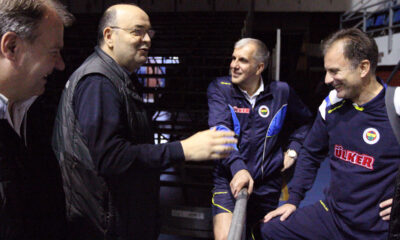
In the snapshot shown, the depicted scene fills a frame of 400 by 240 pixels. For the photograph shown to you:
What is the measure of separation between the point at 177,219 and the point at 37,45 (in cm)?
239

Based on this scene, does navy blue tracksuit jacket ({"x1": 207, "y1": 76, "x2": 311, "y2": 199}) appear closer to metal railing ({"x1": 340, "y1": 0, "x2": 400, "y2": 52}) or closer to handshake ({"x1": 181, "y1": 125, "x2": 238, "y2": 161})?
handshake ({"x1": 181, "y1": 125, "x2": 238, "y2": 161})

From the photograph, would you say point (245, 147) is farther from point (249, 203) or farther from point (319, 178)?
point (319, 178)

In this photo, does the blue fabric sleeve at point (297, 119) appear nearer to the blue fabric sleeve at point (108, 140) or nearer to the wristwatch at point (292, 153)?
the wristwatch at point (292, 153)

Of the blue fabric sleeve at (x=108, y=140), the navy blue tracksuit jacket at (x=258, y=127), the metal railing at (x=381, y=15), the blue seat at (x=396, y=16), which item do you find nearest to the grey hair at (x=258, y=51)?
the navy blue tracksuit jacket at (x=258, y=127)

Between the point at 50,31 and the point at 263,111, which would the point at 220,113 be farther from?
the point at 50,31

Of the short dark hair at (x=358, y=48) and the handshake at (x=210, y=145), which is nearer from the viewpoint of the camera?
the handshake at (x=210, y=145)

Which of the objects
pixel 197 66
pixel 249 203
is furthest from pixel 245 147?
pixel 197 66

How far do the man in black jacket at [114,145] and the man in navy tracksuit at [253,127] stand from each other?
0.63 m

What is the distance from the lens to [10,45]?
809mm

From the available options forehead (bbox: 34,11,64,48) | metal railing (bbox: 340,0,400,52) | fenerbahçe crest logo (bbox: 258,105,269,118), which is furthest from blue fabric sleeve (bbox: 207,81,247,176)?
metal railing (bbox: 340,0,400,52)

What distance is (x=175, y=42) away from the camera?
7129mm

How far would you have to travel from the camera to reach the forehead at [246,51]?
2.18 m

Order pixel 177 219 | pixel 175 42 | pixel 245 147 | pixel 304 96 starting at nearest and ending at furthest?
pixel 245 147
pixel 177 219
pixel 175 42
pixel 304 96

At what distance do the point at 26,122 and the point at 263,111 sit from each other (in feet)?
4.80
